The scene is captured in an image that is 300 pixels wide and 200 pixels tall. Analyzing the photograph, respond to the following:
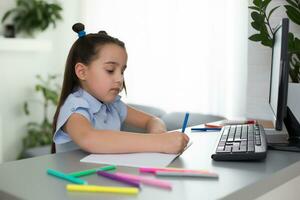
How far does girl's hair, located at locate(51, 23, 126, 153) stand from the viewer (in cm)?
143

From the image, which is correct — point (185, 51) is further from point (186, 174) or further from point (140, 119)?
point (186, 174)

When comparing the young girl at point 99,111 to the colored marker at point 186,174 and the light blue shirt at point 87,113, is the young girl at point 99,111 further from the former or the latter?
the colored marker at point 186,174

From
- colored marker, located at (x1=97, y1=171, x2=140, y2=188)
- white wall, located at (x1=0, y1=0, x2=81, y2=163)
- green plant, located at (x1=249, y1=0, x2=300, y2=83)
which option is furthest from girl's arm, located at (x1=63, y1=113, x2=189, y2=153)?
white wall, located at (x1=0, y1=0, x2=81, y2=163)

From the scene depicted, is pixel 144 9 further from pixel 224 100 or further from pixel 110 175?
pixel 110 175

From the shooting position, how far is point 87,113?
129cm

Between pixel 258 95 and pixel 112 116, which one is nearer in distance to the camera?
pixel 112 116

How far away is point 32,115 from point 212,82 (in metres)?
1.80

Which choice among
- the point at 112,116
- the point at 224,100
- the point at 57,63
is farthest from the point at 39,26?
the point at 112,116

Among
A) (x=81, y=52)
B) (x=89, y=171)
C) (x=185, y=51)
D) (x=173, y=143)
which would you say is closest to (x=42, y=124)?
(x=185, y=51)

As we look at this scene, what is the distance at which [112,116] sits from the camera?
1520 mm

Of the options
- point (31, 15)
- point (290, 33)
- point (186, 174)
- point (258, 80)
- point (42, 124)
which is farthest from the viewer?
point (42, 124)

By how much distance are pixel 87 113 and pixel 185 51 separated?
193cm

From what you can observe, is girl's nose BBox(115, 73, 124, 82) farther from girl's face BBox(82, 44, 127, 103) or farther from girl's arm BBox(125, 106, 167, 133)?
girl's arm BBox(125, 106, 167, 133)

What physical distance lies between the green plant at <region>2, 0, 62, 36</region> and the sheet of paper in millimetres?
2913
